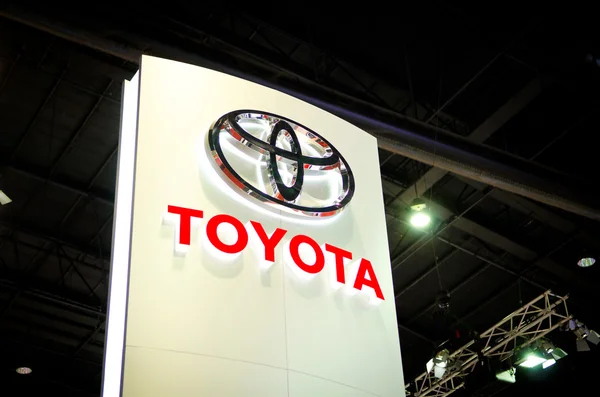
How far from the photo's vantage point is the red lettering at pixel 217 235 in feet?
16.4

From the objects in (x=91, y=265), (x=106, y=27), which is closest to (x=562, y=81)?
(x=106, y=27)

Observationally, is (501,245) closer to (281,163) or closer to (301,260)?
(281,163)

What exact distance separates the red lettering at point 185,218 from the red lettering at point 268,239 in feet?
1.45

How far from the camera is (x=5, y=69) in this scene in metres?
11.7

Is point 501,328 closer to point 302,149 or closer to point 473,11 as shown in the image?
point 473,11

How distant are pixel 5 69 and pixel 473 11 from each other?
284 inches

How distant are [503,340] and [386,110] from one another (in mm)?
7443

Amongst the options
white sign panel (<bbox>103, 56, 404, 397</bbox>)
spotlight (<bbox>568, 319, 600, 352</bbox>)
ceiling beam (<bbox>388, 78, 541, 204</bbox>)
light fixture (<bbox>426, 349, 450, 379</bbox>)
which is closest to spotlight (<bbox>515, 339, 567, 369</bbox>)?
spotlight (<bbox>568, 319, 600, 352</bbox>)

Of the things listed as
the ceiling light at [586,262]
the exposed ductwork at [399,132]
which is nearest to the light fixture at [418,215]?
the exposed ductwork at [399,132]

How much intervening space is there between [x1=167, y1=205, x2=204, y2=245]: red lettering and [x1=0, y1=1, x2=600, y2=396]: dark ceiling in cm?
475

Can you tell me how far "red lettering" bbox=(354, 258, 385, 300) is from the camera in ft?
18.4

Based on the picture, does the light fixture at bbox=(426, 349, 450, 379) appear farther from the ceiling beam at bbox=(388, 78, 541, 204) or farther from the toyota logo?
the toyota logo

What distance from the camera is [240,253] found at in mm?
5094

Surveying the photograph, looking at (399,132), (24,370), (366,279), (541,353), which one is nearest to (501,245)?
(541,353)
